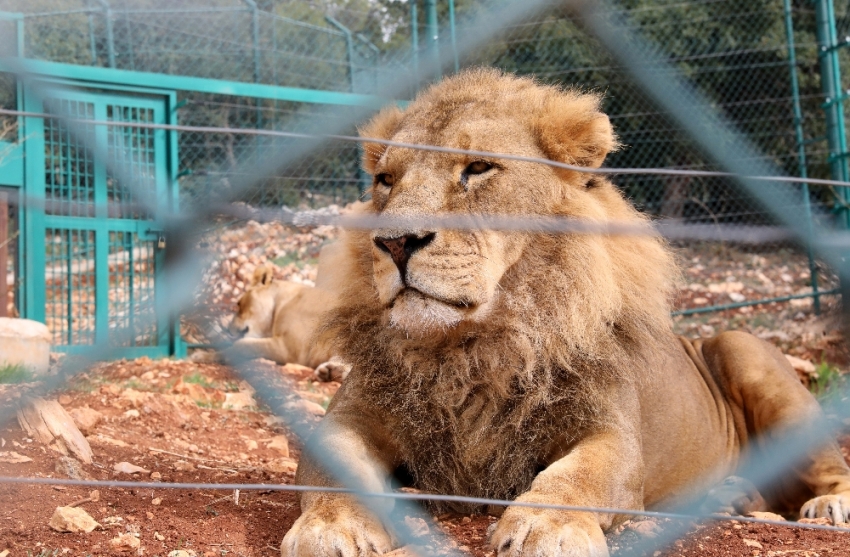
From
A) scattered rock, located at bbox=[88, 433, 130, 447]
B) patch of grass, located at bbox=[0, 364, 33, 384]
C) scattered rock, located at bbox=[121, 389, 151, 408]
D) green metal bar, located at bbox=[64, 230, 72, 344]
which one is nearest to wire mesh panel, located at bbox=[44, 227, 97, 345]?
green metal bar, located at bbox=[64, 230, 72, 344]

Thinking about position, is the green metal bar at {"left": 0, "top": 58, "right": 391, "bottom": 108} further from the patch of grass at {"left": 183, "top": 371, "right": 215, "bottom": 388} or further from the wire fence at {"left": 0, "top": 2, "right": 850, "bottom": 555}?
the patch of grass at {"left": 183, "top": 371, "right": 215, "bottom": 388}

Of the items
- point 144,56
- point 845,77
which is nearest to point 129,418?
point 144,56

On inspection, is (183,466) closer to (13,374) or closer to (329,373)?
(13,374)

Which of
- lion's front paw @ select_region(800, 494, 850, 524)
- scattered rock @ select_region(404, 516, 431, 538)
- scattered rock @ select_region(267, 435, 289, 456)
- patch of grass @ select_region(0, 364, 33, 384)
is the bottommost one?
scattered rock @ select_region(267, 435, 289, 456)

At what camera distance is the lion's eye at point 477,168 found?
301 centimetres

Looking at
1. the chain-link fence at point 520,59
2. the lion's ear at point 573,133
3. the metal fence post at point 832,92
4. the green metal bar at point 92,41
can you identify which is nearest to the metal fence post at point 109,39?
the chain-link fence at point 520,59

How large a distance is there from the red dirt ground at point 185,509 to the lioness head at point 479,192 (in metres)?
0.72

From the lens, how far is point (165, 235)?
1.53m

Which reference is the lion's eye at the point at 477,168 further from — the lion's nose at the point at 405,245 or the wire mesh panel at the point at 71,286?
the wire mesh panel at the point at 71,286

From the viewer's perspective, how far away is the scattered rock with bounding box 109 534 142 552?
2498 mm

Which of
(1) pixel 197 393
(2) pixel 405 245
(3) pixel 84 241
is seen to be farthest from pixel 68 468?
(3) pixel 84 241

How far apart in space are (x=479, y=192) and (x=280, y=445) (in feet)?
6.94

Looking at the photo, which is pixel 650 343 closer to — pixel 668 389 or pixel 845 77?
pixel 668 389

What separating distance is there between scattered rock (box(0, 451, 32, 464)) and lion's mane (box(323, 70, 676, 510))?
45.5 inches
